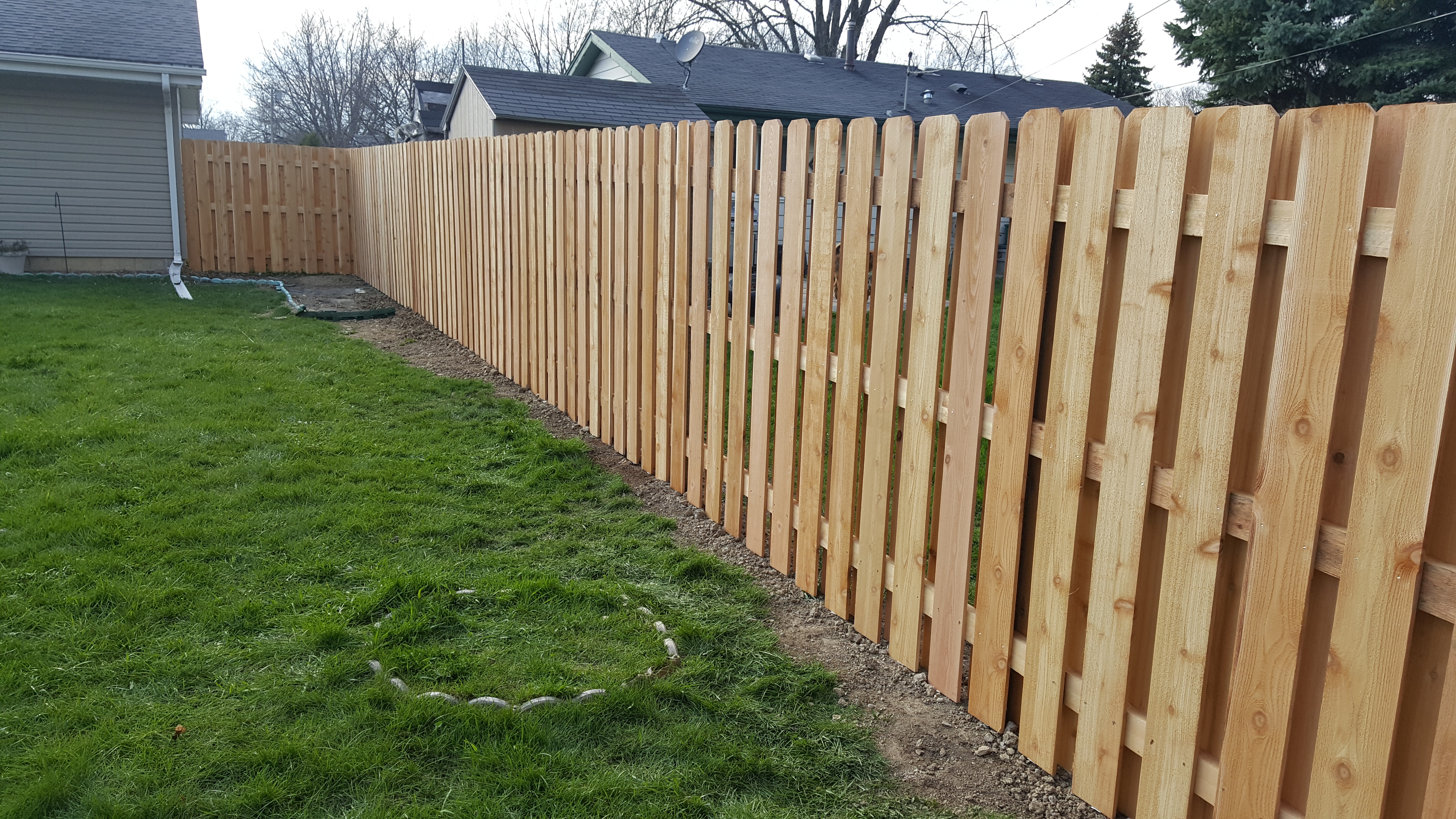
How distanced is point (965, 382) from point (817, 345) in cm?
95

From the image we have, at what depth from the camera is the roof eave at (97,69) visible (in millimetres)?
12977

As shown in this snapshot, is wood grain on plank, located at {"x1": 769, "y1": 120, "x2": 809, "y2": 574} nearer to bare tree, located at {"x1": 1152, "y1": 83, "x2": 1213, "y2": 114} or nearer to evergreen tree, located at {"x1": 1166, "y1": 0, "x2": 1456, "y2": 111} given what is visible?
evergreen tree, located at {"x1": 1166, "y1": 0, "x2": 1456, "y2": 111}

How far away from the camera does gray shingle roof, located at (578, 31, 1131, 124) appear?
2006cm

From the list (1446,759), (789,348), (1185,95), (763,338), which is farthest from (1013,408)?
(1185,95)

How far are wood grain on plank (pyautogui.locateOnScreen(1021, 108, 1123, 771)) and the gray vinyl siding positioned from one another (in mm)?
15215

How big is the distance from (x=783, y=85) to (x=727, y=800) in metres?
20.4

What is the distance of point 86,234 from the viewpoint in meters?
14.3

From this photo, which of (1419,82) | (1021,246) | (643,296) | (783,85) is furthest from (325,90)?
(1021,246)

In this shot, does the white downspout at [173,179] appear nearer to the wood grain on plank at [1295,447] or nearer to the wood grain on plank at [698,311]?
the wood grain on plank at [698,311]

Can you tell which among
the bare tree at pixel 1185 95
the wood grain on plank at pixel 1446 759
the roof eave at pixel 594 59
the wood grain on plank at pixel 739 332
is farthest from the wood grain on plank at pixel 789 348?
the bare tree at pixel 1185 95

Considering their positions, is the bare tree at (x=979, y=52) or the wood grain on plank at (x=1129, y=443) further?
the bare tree at (x=979, y=52)

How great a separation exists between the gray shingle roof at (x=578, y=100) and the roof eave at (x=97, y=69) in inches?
162

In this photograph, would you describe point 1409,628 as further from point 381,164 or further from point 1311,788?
point 381,164

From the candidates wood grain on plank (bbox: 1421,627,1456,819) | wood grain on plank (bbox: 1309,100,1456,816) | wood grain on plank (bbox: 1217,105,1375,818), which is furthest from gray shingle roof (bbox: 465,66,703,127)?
wood grain on plank (bbox: 1421,627,1456,819)
